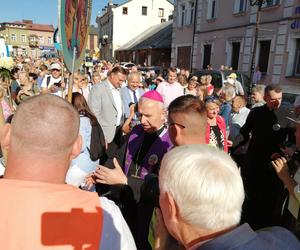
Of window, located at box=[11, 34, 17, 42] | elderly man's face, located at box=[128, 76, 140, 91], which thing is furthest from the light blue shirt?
window, located at box=[11, 34, 17, 42]

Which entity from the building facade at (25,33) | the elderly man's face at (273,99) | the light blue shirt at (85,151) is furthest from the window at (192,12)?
the building facade at (25,33)

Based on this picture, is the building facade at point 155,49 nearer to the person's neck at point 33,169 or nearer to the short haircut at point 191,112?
the short haircut at point 191,112

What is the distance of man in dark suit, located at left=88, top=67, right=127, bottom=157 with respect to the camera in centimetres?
461

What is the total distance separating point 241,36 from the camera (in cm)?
1672

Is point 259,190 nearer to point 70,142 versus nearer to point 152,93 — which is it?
point 152,93

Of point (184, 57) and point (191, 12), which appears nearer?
point (191, 12)

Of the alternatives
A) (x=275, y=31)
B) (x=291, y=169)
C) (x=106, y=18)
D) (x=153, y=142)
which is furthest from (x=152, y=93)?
(x=106, y=18)

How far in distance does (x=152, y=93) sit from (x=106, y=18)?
51309 millimetres

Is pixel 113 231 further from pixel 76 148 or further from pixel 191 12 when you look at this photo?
pixel 191 12

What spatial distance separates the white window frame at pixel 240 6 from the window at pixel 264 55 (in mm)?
2562

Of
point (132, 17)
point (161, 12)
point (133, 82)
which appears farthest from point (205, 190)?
point (161, 12)

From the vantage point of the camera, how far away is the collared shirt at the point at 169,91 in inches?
235

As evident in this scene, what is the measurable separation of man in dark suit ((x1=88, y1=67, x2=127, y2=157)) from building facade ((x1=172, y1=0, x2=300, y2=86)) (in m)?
11.2

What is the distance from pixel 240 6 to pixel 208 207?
60.4ft
